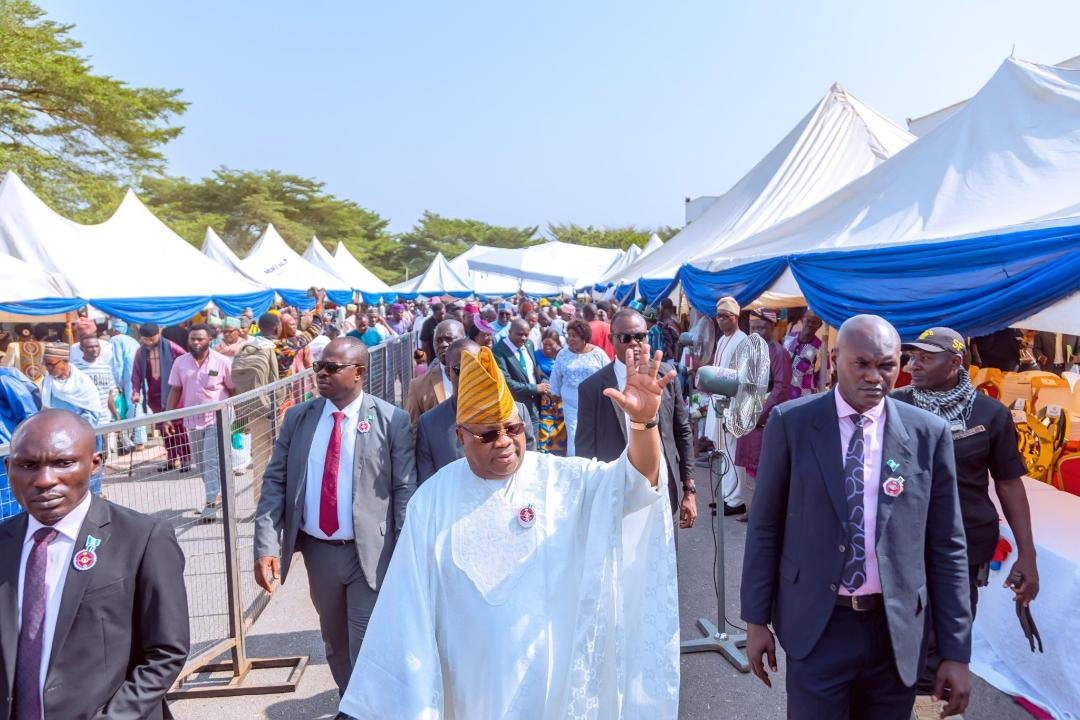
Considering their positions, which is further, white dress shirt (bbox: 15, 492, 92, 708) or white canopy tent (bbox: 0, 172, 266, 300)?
white canopy tent (bbox: 0, 172, 266, 300)

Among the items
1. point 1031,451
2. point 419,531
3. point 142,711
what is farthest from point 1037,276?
point 142,711

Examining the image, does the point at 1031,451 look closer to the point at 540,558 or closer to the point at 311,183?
the point at 540,558

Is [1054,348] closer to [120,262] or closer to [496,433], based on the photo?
[496,433]

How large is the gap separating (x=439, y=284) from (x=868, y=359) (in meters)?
31.2

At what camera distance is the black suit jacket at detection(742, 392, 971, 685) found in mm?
2482

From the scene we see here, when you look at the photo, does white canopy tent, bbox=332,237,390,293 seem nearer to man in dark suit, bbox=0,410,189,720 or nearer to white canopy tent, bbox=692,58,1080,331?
white canopy tent, bbox=692,58,1080,331

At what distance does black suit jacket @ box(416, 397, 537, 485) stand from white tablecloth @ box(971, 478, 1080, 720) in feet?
9.73

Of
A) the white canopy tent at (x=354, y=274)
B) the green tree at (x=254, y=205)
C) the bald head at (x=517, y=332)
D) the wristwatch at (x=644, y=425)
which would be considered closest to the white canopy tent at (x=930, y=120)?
the bald head at (x=517, y=332)

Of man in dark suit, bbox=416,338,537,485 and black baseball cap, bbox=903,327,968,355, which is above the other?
black baseball cap, bbox=903,327,968,355

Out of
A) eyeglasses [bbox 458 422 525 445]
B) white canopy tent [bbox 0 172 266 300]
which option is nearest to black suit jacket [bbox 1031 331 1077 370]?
eyeglasses [bbox 458 422 525 445]

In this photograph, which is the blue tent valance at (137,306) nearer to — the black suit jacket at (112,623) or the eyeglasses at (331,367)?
the eyeglasses at (331,367)

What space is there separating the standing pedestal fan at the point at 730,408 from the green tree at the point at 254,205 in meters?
43.4

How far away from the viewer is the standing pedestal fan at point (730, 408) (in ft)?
14.7

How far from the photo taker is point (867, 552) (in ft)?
8.20
